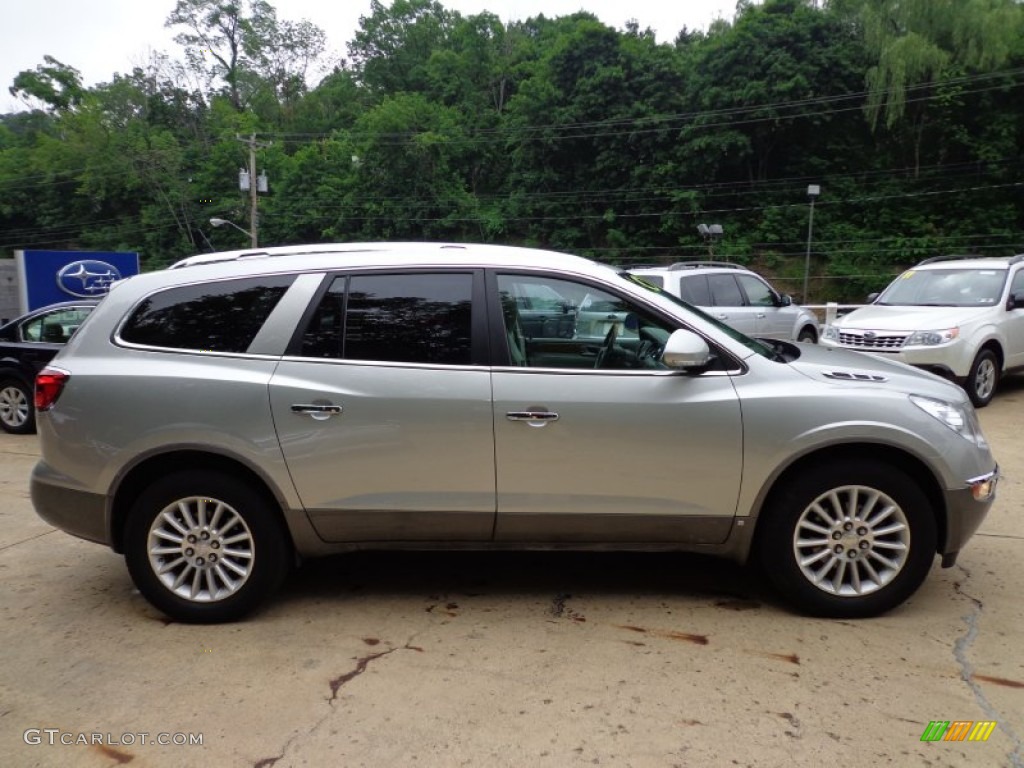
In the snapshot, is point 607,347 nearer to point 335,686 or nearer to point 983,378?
point 335,686

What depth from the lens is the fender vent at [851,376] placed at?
12.4 feet

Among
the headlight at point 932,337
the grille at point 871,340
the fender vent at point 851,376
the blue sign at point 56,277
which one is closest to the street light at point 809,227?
the grille at point 871,340

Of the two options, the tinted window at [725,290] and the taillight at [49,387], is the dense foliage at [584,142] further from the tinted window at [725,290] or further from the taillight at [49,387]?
the taillight at [49,387]

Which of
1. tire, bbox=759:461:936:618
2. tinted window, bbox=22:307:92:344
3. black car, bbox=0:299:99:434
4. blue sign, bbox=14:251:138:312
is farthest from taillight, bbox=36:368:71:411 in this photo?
blue sign, bbox=14:251:138:312

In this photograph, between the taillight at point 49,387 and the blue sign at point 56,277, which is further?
the blue sign at point 56,277

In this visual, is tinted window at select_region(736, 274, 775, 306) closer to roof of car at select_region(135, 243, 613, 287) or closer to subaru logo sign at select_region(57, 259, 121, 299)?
roof of car at select_region(135, 243, 613, 287)

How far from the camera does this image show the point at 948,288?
32.9 feet

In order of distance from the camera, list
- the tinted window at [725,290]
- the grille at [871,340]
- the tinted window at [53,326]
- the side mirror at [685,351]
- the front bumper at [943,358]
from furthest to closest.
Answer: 1. the tinted window at [725,290]
2. the tinted window at [53,326]
3. the grille at [871,340]
4. the front bumper at [943,358]
5. the side mirror at [685,351]

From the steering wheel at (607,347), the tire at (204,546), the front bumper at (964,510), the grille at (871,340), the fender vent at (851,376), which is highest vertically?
the steering wheel at (607,347)

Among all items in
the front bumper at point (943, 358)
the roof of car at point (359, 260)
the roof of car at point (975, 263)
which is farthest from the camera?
the roof of car at point (975, 263)

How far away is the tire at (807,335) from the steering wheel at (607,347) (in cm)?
978

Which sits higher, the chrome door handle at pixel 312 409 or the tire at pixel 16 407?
the chrome door handle at pixel 312 409

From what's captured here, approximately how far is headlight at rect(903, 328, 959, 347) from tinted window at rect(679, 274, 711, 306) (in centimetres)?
290

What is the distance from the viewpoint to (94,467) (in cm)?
379
